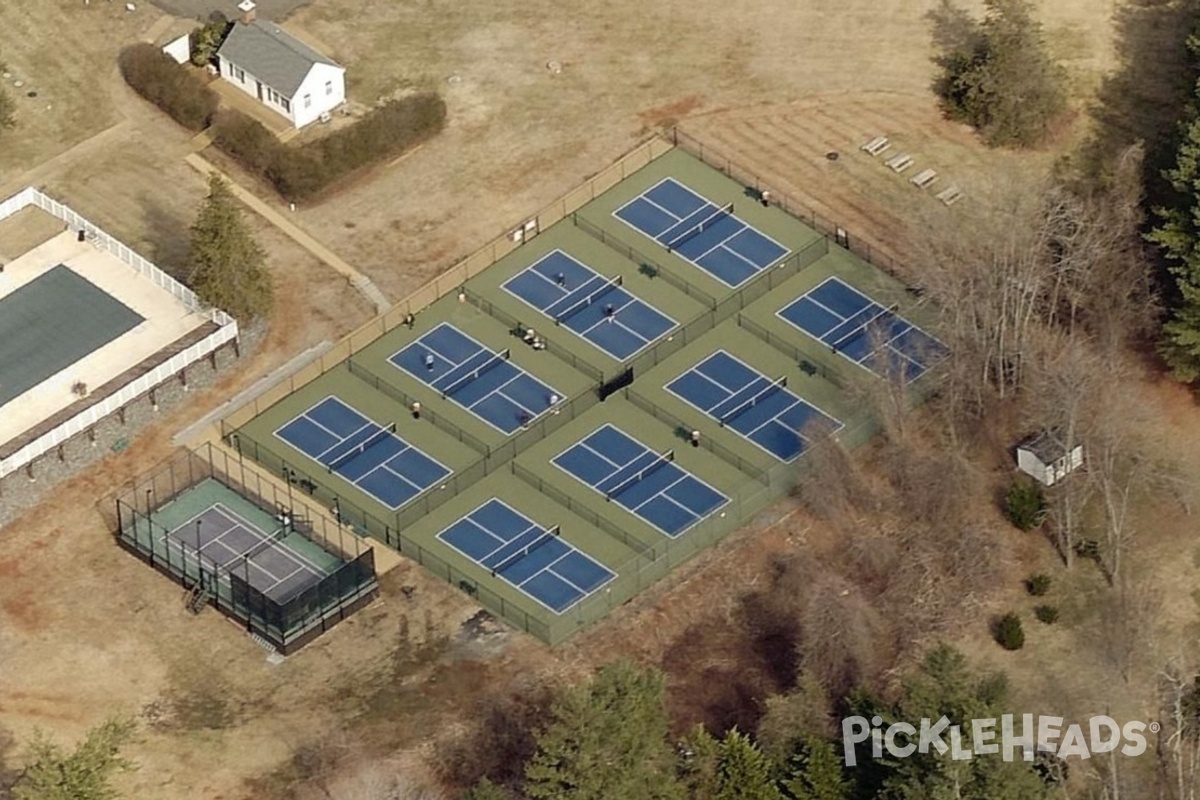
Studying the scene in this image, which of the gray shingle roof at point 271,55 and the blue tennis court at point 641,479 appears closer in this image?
the blue tennis court at point 641,479

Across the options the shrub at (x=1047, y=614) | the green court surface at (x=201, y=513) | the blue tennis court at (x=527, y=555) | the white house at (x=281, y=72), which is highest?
the white house at (x=281, y=72)

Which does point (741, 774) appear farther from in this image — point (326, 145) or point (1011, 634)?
point (326, 145)

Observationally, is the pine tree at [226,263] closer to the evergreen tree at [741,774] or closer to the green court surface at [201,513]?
the green court surface at [201,513]

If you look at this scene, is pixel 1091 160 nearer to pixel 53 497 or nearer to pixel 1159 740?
pixel 1159 740

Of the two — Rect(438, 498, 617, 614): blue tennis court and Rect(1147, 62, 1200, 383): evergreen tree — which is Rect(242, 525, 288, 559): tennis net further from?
Rect(1147, 62, 1200, 383): evergreen tree

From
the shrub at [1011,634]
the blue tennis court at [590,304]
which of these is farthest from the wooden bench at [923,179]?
the shrub at [1011,634]

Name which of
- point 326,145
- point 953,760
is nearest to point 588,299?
point 326,145
